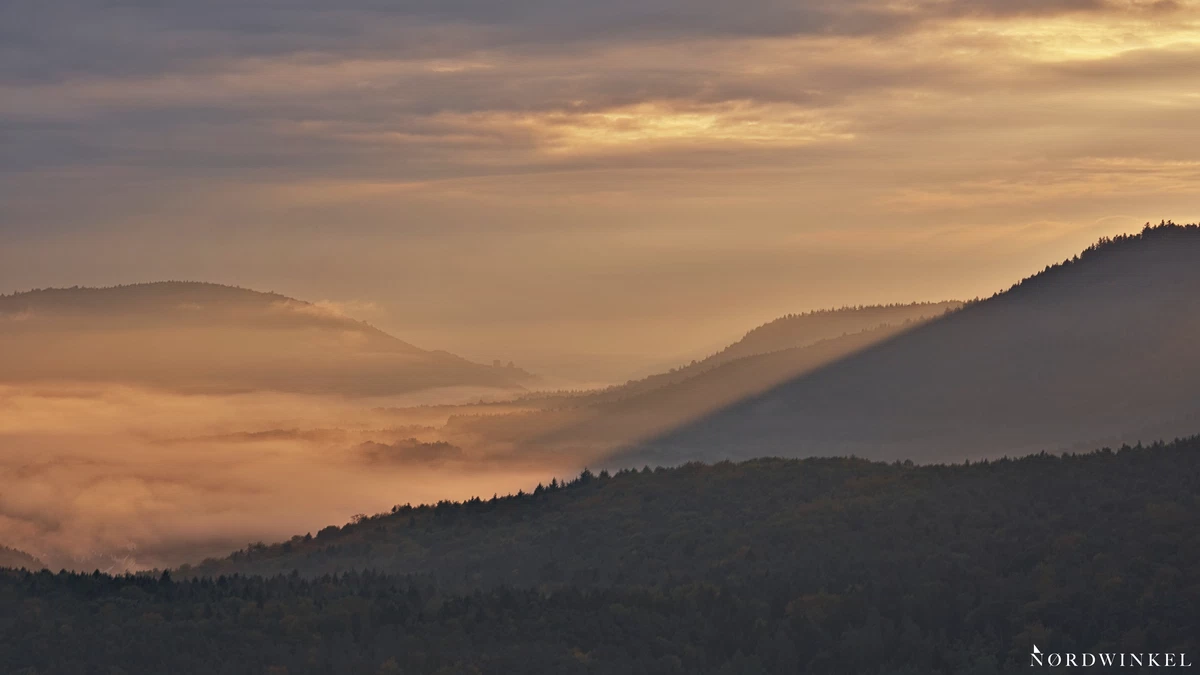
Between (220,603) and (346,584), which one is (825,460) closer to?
(346,584)

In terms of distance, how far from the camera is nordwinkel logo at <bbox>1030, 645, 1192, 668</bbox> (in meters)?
82.6

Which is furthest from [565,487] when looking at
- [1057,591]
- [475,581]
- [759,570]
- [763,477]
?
[1057,591]

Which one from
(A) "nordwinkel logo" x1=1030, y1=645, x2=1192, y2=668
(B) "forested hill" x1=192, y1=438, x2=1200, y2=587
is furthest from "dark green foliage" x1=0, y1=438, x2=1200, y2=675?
(A) "nordwinkel logo" x1=1030, y1=645, x2=1192, y2=668

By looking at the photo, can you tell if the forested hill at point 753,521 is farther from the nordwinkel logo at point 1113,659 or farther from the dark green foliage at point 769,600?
the nordwinkel logo at point 1113,659

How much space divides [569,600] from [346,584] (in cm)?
1622

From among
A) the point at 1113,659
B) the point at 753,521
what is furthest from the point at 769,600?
the point at 753,521

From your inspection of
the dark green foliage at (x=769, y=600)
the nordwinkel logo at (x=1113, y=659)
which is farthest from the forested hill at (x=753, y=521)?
the nordwinkel logo at (x=1113, y=659)

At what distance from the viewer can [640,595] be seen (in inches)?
4067

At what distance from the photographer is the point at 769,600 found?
333 ft

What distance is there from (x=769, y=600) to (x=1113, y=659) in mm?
23702

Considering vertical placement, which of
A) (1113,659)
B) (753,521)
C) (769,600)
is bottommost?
(1113,659)

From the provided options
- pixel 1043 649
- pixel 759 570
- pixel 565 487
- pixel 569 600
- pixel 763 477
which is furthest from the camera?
pixel 565 487

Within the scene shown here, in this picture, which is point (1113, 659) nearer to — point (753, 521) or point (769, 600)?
point (769, 600)

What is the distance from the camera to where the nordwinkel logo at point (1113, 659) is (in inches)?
3253
